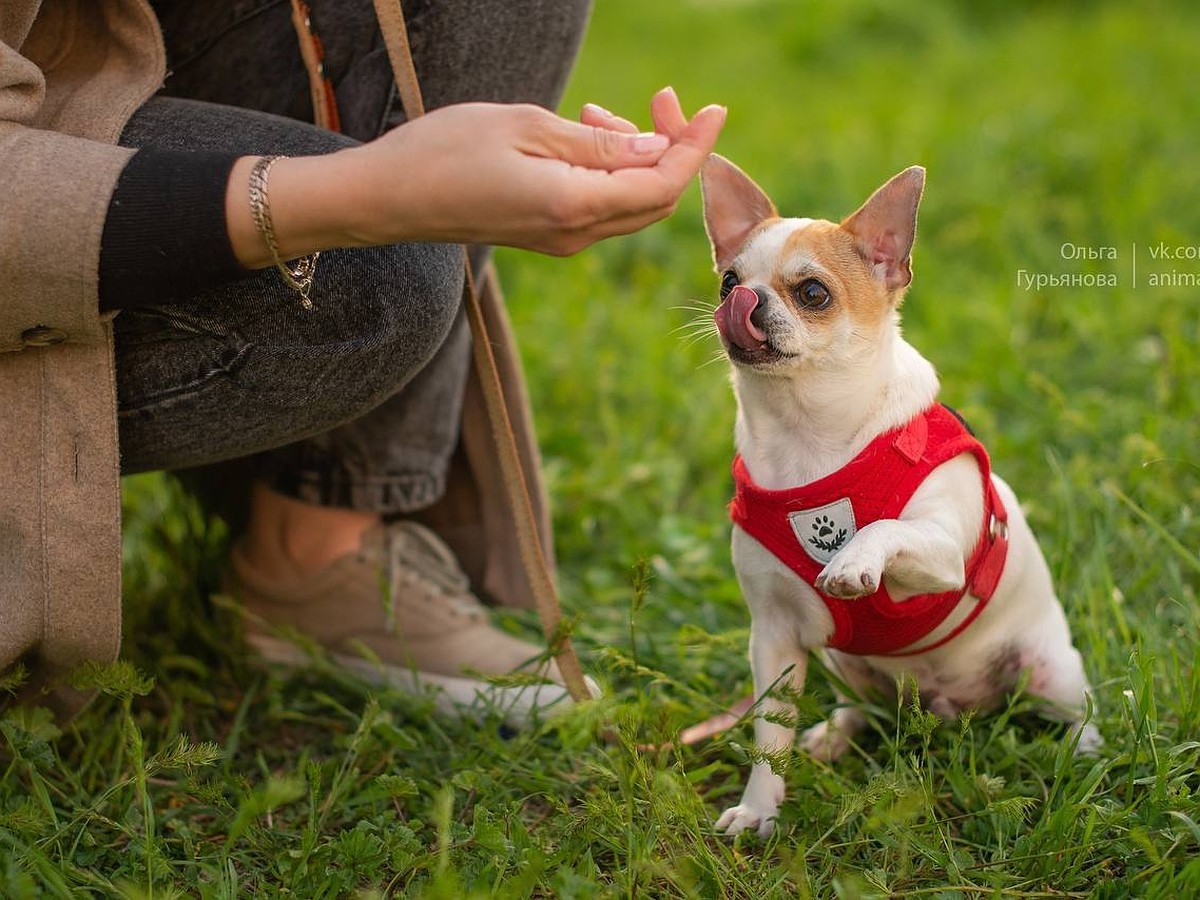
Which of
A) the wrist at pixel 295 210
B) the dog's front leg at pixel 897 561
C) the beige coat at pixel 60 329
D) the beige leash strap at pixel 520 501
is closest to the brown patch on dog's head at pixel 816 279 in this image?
the dog's front leg at pixel 897 561

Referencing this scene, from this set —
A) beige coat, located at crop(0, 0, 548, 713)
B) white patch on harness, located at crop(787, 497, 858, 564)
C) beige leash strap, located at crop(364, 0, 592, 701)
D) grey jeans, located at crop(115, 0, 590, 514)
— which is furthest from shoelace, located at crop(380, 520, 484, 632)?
white patch on harness, located at crop(787, 497, 858, 564)

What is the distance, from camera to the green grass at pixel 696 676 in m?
1.65

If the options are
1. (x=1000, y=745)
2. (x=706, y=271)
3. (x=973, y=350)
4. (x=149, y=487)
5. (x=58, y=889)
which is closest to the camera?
(x=58, y=889)

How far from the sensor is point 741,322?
1717 mm

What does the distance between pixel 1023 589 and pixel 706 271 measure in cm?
234

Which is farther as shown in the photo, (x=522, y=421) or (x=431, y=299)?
(x=522, y=421)

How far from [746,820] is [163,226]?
1125mm

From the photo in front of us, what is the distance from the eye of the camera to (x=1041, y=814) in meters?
1.79

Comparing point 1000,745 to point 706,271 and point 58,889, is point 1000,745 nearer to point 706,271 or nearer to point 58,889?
point 58,889

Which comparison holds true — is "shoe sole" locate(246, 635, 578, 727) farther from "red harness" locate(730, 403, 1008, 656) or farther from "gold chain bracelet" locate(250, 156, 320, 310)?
"gold chain bracelet" locate(250, 156, 320, 310)

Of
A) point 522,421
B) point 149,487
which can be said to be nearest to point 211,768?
point 522,421

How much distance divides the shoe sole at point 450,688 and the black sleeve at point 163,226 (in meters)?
0.81

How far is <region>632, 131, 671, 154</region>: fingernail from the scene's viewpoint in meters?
1.50

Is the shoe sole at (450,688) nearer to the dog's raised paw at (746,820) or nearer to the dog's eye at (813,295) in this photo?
the dog's raised paw at (746,820)
